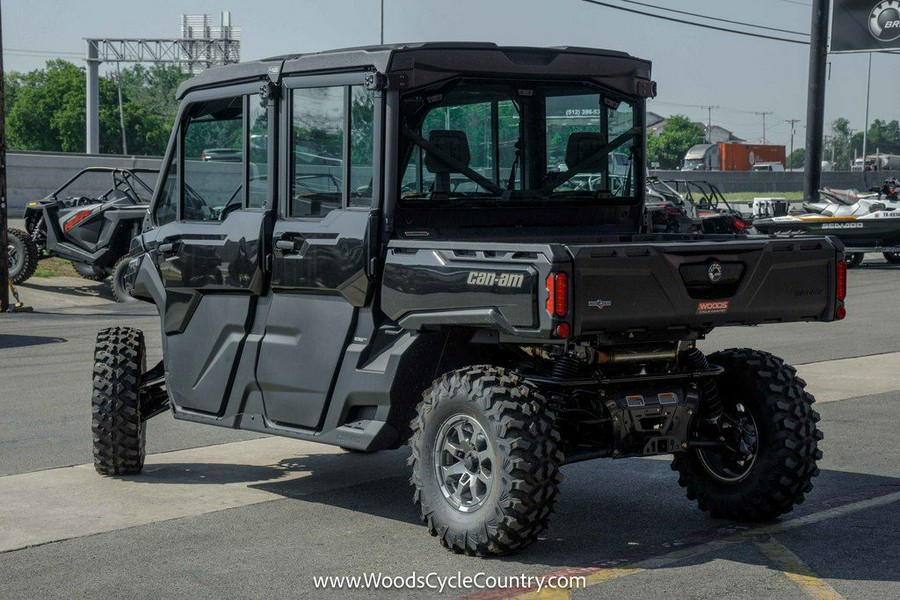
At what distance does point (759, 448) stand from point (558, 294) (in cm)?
181

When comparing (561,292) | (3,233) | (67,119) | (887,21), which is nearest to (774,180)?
(887,21)

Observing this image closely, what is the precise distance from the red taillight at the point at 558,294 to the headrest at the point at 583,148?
197cm

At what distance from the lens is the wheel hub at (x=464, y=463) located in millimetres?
6379

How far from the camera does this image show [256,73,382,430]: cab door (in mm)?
7090

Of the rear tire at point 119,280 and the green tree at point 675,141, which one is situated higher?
the green tree at point 675,141

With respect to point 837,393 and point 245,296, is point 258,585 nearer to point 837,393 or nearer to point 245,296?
point 245,296

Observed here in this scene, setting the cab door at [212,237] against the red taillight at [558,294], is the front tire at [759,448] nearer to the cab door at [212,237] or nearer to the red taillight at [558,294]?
the red taillight at [558,294]

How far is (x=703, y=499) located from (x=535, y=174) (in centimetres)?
206

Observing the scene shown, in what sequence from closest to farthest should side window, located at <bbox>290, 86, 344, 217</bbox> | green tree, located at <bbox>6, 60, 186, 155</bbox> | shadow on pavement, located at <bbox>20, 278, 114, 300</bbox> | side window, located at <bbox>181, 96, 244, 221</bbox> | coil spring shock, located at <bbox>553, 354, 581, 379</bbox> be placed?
coil spring shock, located at <bbox>553, 354, 581, 379</bbox> → side window, located at <bbox>290, 86, 344, 217</bbox> → side window, located at <bbox>181, 96, 244, 221</bbox> → shadow on pavement, located at <bbox>20, 278, 114, 300</bbox> → green tree, located at <bbox>6, 60, 186, 155</bbox>

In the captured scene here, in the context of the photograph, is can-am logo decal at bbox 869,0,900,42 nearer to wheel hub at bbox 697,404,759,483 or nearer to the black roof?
the black roof

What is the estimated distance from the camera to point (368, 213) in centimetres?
702

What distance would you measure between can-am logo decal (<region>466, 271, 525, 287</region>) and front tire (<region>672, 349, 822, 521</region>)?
68.0 inches

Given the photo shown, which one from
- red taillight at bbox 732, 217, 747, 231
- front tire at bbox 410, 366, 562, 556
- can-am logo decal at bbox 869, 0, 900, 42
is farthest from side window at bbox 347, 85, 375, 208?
can-am logo decal at bbox 869, 0, 900, 42

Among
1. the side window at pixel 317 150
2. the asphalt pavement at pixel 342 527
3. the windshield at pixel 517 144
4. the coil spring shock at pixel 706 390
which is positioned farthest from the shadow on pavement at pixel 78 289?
the coil spring shock at pixel 706 390
